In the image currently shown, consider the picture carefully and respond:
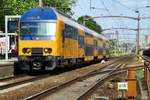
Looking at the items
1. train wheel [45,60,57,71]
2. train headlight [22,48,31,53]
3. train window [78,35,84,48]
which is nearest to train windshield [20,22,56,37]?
train headlight [22,48,31,53]

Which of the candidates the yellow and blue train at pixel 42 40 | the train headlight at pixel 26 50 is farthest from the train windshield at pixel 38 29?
the train headlight at pixel 26 50

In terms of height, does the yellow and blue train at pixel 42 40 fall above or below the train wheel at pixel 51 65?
above

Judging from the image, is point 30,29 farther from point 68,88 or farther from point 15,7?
point 15,7

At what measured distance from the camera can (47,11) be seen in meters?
26.3

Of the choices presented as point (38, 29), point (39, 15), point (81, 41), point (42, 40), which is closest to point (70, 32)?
point (39, 15)

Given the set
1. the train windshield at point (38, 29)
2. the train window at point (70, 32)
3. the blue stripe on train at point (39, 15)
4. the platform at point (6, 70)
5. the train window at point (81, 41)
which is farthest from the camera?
the train window at point (81, 41)

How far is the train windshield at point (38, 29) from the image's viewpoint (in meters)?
25.5

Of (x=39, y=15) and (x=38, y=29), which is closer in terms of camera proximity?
(x=38, y=29)

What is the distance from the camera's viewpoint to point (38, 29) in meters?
25.9

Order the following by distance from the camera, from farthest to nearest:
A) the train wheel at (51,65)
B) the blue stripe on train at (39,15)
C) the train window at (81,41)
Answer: the train window at (81,41), the blue stripe on train at (39,15), the train wheel at (51,65)

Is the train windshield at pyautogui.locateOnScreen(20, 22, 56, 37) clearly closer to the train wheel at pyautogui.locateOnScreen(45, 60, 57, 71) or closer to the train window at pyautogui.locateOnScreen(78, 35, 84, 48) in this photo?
the train wheel at pyautogui.locateOnScreen(45, 60, 57, 71)

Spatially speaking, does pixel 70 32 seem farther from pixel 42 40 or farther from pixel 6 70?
pixel 6 70

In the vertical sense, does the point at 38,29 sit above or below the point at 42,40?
above

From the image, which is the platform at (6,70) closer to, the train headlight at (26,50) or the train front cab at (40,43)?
the train front cab at (40,43)
